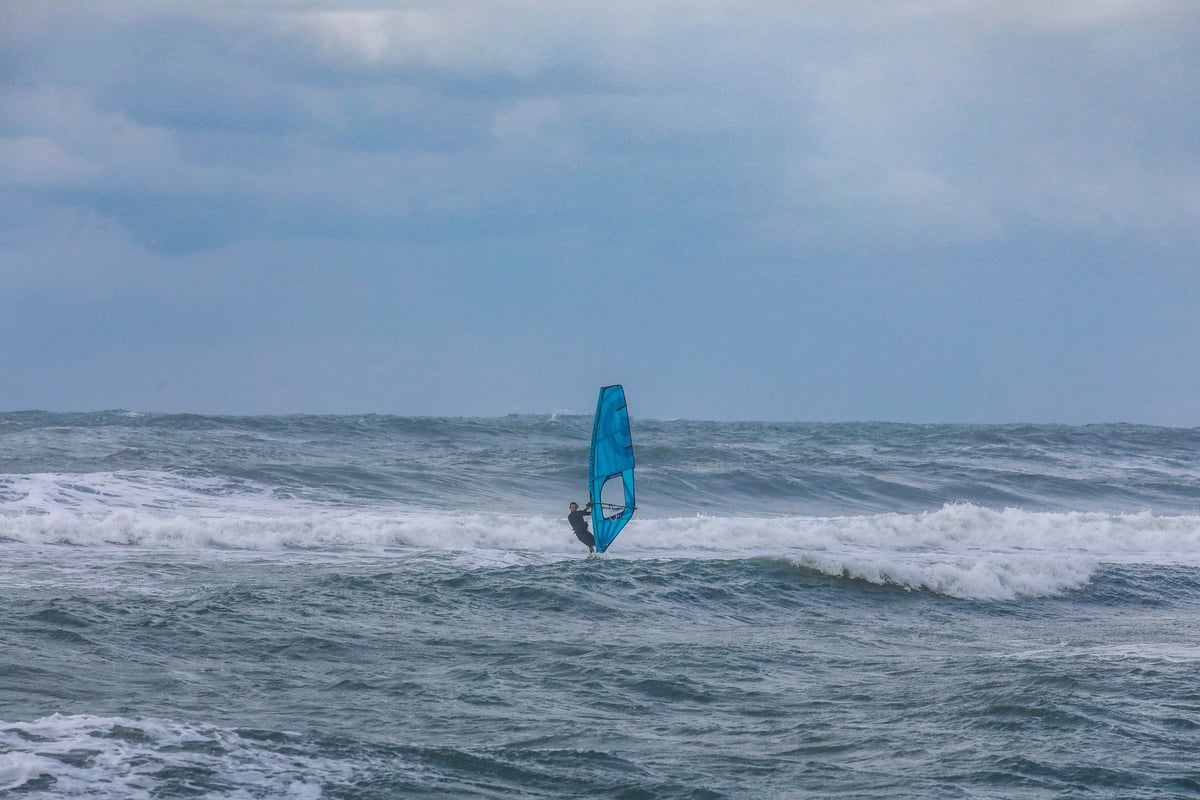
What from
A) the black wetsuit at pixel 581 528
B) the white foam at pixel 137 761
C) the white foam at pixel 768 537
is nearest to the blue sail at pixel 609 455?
the black wetsuit at pixel 581 528

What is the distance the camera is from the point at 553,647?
9.15m

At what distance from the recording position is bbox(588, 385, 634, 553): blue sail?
14234 mm

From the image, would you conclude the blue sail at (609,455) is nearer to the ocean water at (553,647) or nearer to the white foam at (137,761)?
the ocean water at (553,647)

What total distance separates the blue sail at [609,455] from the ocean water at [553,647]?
0.83 m

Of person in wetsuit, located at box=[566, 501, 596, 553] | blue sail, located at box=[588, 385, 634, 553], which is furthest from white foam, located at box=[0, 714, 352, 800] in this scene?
person in wetsuit, located at box=[566, 501, 596, 553]

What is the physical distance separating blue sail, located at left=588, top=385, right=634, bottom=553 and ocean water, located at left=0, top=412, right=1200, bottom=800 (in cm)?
83

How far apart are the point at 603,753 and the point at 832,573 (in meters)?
7.93

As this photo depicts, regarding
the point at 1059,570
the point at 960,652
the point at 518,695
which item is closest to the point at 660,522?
the point at 1059,570

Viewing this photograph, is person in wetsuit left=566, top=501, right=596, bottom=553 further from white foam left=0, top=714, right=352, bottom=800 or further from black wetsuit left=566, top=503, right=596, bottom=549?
white foam left=0, top=714, right=352, bottom=800

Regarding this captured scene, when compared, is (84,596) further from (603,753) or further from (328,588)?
(603,753)

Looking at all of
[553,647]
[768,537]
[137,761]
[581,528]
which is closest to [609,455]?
[581,528]

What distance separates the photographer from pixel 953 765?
20.6 feet

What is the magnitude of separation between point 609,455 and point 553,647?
560 cm

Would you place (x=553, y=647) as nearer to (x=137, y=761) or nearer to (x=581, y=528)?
(x=137, y=761)
